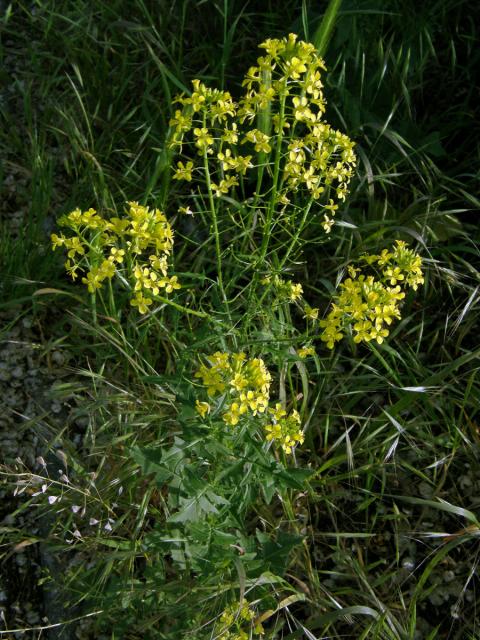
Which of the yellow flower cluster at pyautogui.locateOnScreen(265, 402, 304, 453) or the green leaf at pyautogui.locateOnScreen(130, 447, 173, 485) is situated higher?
the yellow flower cluster at pyautogui.locateOnScreen(265, 402, 304, 453)

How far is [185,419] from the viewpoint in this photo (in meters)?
1.87

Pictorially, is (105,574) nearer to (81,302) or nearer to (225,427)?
(225,427)

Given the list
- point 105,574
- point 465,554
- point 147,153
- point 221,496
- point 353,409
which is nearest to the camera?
point 221,496

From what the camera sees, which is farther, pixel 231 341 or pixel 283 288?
pixel 231 341

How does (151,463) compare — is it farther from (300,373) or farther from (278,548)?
(300,373)

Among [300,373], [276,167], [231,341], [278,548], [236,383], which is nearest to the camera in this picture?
[236,383]

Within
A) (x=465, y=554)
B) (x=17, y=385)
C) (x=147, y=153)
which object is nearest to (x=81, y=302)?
(x=17, y=385)

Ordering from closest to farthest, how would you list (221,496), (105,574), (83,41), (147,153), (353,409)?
(221,496), (105,574), (353,409), (147,153), (83,41)

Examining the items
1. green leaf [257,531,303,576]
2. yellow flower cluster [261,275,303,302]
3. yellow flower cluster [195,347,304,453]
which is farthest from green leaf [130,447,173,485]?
yellow flower cluster [261,275,303,302]

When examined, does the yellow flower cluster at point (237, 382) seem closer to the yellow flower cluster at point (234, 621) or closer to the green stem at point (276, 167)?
the green stem at point (276, 167)

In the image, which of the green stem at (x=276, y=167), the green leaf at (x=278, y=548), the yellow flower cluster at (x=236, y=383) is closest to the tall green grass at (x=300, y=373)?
the green leaf at (x=278, y=548)

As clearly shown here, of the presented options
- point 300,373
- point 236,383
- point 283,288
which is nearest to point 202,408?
point 236,383

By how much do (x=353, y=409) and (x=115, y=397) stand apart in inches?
31.6

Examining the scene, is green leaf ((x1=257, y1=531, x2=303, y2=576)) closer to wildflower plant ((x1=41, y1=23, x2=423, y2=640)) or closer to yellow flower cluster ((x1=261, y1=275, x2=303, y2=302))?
wildflower plant ((x1=41, y1=23, x2=423, y2=640))
